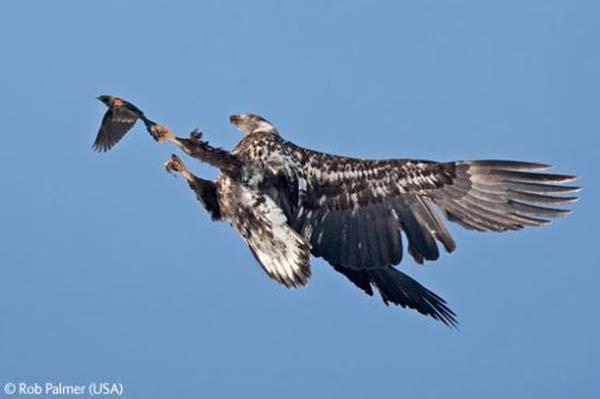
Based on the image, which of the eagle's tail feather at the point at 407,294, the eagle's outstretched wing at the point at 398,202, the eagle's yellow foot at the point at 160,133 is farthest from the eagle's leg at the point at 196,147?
the eagle's tail feather at the point at 407,294

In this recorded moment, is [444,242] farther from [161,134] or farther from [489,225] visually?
[161,134]

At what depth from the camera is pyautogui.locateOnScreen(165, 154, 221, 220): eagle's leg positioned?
17500mm

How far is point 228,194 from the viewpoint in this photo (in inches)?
681

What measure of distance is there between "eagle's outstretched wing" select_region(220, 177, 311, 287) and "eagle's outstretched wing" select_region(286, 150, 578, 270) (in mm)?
719

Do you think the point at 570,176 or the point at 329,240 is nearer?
the point at 570,176

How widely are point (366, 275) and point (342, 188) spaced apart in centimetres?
141

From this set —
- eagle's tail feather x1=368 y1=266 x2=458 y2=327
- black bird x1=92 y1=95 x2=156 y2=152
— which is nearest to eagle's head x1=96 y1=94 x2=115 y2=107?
black bird x1=92 y1=95 x2=156 y2=152

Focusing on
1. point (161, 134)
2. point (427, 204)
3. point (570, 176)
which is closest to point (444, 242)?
point (427, 204)

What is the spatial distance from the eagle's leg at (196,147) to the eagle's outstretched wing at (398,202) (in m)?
1.08

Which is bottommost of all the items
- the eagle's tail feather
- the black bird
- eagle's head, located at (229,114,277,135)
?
the eagle's tail feather

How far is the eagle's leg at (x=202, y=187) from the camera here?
17500 mm

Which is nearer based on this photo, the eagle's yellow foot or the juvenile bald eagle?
the eagle's yellow foot

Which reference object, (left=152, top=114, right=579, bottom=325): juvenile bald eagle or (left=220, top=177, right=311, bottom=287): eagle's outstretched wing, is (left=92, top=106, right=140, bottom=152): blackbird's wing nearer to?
(left=152, top=114, right=579, bottom=325): juvenile bald eagle

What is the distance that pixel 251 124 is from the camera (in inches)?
723
